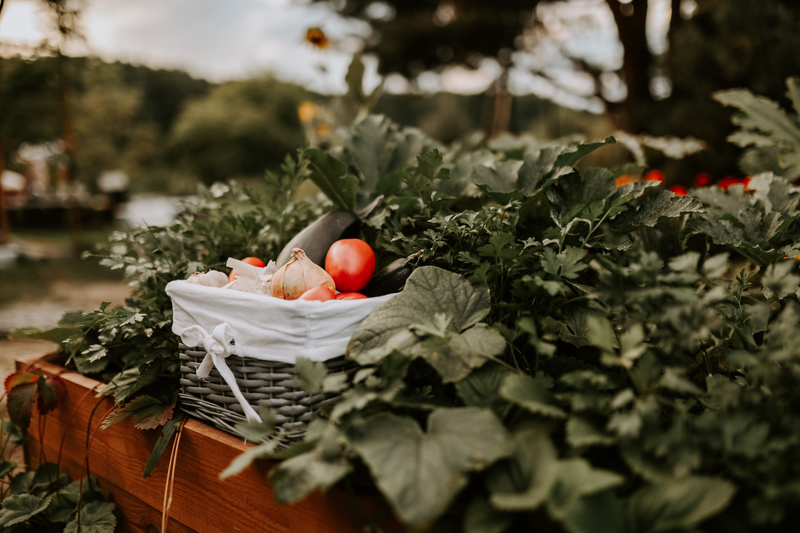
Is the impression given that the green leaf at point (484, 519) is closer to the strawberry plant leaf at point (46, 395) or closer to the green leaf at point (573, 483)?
the green leaf at point (573, 483)

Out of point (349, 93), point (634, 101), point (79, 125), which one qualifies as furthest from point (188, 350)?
point (79, 125)

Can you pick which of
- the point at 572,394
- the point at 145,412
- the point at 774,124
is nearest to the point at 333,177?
the point at 145,412

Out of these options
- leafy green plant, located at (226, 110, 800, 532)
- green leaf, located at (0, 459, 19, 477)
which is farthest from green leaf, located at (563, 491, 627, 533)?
green leaf, located at (0, 459, 19, 477)

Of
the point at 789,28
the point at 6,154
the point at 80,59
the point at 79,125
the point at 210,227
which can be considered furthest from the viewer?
the point at 79,125

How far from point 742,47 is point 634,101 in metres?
1.17

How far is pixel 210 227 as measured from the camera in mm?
1222

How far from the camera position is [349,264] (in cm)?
96

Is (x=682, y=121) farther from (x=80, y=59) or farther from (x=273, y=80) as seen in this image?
(x=273, y=80)

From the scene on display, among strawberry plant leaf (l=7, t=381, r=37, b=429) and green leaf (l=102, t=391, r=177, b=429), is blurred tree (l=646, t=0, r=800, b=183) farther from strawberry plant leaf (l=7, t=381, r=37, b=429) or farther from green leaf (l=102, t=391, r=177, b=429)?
strawberry plant leaf (l=7, t=381, r=37, b=429)

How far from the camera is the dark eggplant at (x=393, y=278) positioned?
3.15ft

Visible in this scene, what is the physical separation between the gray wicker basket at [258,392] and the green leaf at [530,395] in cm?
28

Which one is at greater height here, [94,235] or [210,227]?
[210,227]

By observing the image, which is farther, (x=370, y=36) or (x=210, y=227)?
(x=370, y=36)

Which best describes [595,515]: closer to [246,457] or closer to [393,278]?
[246,457]
